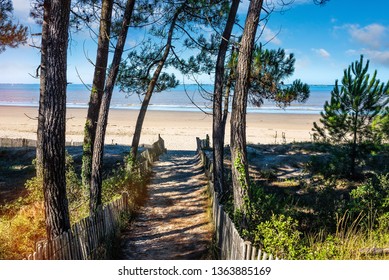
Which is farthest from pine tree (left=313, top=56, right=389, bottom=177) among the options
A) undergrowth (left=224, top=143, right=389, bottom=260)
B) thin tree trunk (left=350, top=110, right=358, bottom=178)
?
undergrowth (left=224, top=143, right=389, bottom=260)

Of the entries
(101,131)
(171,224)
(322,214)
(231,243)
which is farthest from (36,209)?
(322,214)

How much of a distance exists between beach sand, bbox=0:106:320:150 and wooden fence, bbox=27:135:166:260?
52.6ft

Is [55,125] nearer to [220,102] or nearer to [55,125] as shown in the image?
[55,125]

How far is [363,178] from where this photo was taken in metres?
14.1

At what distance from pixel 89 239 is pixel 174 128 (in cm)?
3201

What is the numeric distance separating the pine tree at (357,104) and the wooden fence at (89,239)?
7.69 meters

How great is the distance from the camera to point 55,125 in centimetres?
571

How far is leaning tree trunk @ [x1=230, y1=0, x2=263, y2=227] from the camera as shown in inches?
255

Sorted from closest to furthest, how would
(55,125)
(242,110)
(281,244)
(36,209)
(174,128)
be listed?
1. (281,244)
2. (55,125)
3. (242,110)
4. (36,209)
5. (174,128)

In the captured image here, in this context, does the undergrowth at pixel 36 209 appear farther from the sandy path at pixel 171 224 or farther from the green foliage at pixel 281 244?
the green foliage at pixel 281 244

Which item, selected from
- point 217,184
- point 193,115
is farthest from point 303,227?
point 193,115

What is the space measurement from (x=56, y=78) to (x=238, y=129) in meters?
2.96

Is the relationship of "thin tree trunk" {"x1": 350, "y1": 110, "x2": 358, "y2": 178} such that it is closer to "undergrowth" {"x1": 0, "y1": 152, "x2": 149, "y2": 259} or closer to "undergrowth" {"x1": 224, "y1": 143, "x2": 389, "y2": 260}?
"undergrowth" {"x1": 224, "y1": 143, "x2": 389, "y2": 260}
